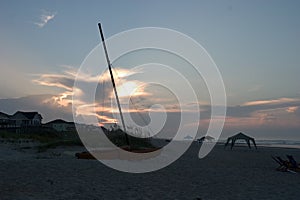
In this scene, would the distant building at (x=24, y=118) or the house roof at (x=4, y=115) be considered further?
the distant building at (x=24, y=118)

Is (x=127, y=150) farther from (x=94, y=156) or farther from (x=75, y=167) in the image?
(x=75, y=167)

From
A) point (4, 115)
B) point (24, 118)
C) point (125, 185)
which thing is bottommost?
point (125, 185)

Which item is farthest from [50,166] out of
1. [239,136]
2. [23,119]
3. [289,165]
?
[23,119]

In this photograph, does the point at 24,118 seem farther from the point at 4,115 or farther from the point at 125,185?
the point at 125,185

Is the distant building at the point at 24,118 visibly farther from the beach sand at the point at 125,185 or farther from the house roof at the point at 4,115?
the beach sand at the point at 125,185

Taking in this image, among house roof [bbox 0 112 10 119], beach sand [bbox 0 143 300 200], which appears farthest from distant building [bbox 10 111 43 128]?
beach sand [bbox 0 143 300 200]

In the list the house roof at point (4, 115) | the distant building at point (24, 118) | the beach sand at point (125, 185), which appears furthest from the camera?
the distant building at point (24, 118)

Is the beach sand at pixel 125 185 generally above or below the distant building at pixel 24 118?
below

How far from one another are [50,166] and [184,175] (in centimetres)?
665

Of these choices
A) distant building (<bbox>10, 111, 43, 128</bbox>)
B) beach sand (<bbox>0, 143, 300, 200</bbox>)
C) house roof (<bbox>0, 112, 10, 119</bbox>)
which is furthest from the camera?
distant building (<bbox>10, 111, 43, 128</bbox>)

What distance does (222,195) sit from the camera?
12500 millimetres

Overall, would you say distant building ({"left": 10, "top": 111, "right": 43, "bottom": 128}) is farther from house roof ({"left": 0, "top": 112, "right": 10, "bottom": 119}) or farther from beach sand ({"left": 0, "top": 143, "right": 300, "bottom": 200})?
beach sand ({"left": 0, "top": 143, "right": 300, "bottom": 200})

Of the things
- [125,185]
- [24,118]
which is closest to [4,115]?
[24,118]

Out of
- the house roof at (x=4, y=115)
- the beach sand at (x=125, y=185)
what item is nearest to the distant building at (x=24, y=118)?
the house roof at (x=4, y=115)
